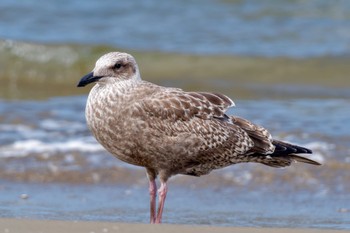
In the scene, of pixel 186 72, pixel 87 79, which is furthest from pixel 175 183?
pixel 186 72

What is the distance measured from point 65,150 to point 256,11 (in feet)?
27.5

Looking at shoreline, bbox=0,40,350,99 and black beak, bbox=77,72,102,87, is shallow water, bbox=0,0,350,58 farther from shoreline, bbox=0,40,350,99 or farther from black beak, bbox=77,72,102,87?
black beak, bbox=77,72,102,87

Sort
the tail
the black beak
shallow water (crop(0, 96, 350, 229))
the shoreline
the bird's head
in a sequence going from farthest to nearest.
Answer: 1. the shoreline
2. shallow water (crop(0, 96, 350, 229))
3. the tail
4. the bird's head
5. the black beak

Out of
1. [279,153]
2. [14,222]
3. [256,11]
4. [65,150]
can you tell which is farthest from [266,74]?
[14,222]

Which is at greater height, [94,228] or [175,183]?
[175,183]

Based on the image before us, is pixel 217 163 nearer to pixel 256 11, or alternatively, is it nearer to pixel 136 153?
pixel 136 153

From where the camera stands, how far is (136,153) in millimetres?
6340

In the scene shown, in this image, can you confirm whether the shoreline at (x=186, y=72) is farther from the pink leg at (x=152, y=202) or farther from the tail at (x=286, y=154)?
the pink leg at (x=152, y=202)

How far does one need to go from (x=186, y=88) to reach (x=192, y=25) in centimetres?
344

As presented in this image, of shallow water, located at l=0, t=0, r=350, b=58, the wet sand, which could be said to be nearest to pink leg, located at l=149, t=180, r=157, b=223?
the wet sand

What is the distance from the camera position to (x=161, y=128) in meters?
6.38

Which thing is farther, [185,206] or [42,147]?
[42,147]

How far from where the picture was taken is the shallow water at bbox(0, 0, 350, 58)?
14.8 meters

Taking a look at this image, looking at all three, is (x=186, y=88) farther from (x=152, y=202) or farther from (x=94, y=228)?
(x=94, y=228)
